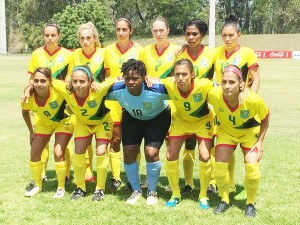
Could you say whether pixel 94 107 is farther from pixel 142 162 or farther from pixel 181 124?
pixel 142 162

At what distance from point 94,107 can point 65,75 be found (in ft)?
3.64

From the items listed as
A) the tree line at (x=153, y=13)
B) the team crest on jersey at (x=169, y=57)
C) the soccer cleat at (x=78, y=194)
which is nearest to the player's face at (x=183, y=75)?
the team crest on jersey at (x=169, y=57)

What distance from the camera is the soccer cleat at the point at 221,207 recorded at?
5049mm

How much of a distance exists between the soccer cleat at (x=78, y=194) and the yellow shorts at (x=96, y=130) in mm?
693

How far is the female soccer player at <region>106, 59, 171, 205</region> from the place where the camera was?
17.2ft

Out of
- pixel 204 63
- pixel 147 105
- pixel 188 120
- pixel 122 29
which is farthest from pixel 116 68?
pixel 188 120

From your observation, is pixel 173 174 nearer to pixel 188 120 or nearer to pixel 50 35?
pixel 188 120

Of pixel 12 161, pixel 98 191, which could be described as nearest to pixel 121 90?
pixel 98 191

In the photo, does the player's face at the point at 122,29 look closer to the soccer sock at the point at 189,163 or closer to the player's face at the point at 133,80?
the player's face at the point at 133,80

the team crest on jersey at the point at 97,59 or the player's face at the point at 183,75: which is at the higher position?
the team crest on jersey at the point at 97,59

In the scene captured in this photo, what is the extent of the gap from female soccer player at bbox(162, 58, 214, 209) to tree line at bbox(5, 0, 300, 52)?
175ft

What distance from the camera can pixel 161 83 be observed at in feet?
17.4

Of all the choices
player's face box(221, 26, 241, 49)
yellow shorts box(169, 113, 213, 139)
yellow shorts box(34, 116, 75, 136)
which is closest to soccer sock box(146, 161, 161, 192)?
yellow shorts box(169, 113, 213, 139)

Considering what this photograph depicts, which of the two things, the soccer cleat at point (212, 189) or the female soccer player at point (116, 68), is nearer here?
the soccer cleat at point (212, 189)
